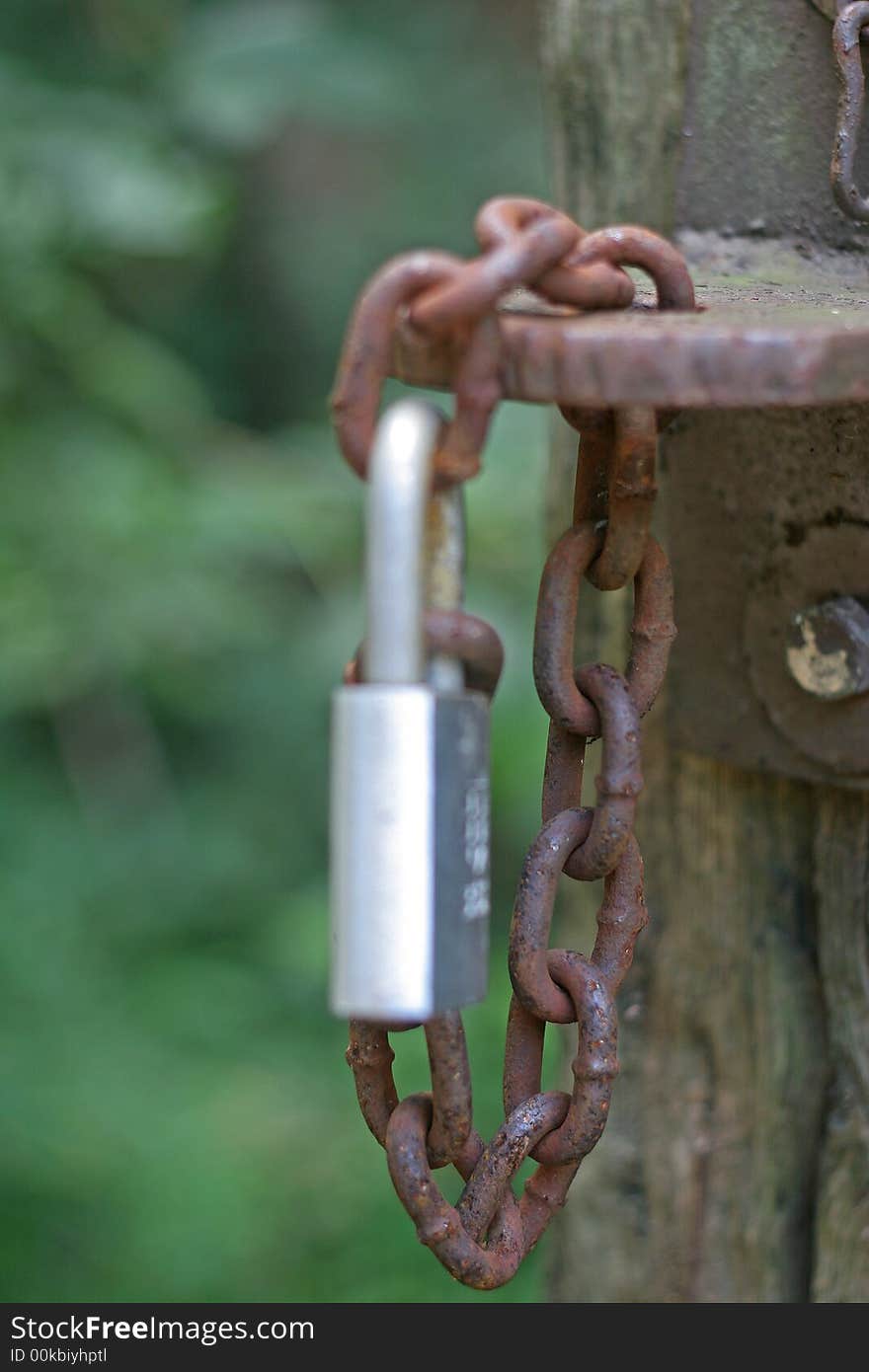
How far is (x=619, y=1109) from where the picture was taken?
1.02 m

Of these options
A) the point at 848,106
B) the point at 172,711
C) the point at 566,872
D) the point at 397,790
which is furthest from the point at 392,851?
the point at 172,711

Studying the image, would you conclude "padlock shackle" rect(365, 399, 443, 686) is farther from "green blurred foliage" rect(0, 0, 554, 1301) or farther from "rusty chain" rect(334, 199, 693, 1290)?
"green blurred foliage" rect(0, 0, 554, 1301)

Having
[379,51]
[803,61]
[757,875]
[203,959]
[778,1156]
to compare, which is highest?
[379,51]

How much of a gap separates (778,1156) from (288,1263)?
46.2 inches

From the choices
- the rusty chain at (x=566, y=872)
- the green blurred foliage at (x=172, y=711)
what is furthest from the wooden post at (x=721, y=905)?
the green blurred foliage at (x=172, y=711)

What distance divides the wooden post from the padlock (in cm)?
34

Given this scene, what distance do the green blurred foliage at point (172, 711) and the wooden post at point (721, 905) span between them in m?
1.00

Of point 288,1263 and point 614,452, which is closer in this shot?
point 614,452

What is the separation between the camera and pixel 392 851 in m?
0.50

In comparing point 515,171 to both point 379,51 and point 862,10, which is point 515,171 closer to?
point 379,51

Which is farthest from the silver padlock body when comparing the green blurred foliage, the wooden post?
the green blurred foliage

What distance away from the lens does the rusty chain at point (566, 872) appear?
59 centimetres

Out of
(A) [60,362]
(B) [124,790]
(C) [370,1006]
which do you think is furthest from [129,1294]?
(C) [370,1006]

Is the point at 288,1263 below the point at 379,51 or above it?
below
